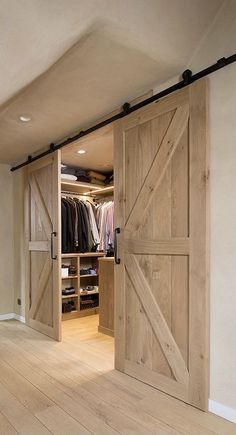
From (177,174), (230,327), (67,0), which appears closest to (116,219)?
(177,174)

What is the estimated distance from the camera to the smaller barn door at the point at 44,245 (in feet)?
11.3

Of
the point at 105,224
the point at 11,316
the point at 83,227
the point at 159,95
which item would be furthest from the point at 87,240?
the point at 159,95

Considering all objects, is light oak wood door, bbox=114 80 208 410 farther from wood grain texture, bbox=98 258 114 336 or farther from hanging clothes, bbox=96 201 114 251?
hanging clothes, bbox=96 201 114 251

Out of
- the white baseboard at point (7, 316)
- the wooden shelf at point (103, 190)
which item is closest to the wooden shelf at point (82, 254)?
the wooden shelf at point (103, 190)

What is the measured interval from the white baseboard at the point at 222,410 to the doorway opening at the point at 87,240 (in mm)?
1774

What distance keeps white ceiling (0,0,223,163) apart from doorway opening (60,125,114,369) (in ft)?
3.92

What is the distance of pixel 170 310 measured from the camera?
214 centimetres

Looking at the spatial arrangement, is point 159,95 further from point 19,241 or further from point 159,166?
point 19,241

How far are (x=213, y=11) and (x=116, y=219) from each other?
1.61 meters

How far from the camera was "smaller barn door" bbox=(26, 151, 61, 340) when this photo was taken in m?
3.44

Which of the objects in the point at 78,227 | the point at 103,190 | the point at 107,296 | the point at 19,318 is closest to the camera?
the point at 107,296

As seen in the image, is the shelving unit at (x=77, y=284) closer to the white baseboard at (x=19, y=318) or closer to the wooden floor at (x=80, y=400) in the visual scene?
the white baseboard at (x=19, y=318)

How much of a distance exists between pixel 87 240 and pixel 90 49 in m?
3.01

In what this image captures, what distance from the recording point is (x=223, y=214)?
6.15ft
